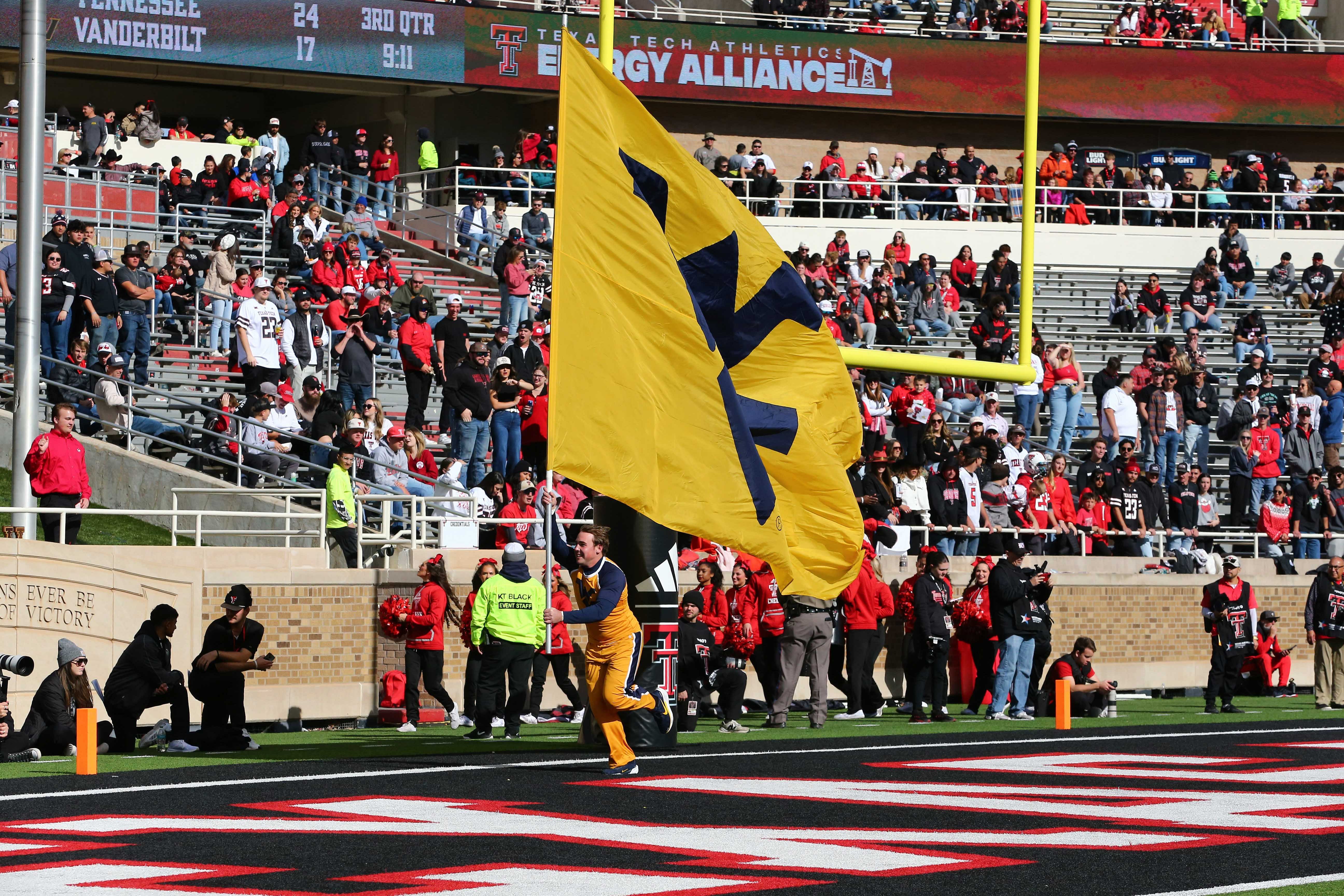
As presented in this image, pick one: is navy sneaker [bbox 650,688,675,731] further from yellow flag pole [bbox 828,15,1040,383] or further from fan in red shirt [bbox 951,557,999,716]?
fan in red shirt [bbox 951,557,999,716]

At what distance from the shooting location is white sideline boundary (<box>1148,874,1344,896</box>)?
7.17m

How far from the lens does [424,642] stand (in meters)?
16.9

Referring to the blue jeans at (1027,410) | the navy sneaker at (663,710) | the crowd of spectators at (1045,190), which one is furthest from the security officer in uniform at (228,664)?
the crowd of spectators at (1045,190)

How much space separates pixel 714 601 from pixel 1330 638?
6.21 metres

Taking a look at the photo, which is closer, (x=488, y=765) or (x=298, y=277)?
(x=488, y=765)

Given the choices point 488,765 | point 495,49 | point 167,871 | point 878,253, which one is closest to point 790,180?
point 878,253

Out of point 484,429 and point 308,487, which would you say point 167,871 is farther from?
point 484,429

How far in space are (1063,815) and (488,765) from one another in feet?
12.8

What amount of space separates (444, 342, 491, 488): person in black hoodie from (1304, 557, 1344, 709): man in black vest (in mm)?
8222

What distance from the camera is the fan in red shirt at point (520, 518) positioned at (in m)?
18.8

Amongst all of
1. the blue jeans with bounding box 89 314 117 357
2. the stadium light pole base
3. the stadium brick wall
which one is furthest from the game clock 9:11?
the stadium light pole base

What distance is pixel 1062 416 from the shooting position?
25.3 m

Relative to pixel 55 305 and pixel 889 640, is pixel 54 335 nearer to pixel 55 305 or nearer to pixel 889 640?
pixel 55 305

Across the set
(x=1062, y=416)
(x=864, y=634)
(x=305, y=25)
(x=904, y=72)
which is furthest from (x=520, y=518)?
(x=904, y=72)
